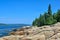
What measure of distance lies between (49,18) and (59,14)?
363 inches

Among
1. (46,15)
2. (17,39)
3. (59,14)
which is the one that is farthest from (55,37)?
(46,15)

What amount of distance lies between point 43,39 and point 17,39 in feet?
20.4

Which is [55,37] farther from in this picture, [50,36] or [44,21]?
[44,21]

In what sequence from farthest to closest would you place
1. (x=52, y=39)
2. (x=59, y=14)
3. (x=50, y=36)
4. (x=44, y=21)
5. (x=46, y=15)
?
(x=46, y=15) < (x=44, y=21) < (x=59, y=14) < (x=50, y=36) < (x=52, y=39)

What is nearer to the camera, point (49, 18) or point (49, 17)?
point (49, 18)

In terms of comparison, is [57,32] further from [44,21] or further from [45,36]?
[44,21]

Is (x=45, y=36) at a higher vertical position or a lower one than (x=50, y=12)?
lower

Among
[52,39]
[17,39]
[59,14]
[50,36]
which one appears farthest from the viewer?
[59,14]

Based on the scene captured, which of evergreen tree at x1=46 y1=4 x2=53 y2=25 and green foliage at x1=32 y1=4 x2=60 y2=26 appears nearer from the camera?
green foliage at x1=32 y1=4 x2=60 y2=26

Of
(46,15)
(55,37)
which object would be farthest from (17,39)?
(46,15)

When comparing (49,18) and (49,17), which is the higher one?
(49,17)

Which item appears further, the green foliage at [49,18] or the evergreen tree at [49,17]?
the evergreen tree at [49,17]

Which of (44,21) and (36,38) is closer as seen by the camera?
(36,38)

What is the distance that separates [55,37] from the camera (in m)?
30.1
